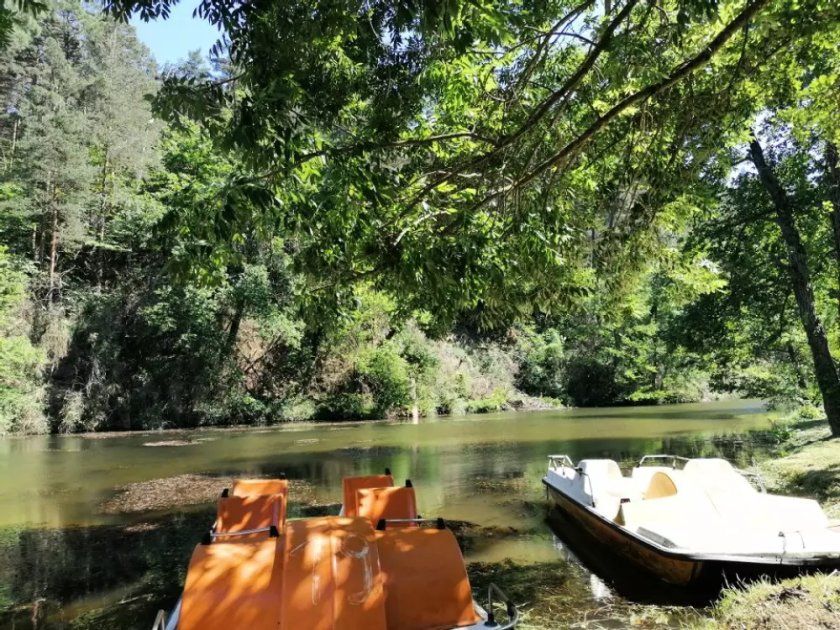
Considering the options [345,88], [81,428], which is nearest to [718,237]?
[345,88]

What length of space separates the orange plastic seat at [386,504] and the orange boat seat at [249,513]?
3.64ft

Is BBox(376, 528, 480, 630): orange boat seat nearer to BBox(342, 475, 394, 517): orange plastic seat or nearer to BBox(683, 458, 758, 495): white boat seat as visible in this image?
BBox(342, 475, 394, 517): orange plastic seat

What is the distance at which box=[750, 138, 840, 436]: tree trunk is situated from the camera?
13.5 meters

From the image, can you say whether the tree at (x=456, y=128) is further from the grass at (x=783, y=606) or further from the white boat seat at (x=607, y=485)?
the white boat seat at (x=607, y=485)

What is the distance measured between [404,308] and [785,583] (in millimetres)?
5334

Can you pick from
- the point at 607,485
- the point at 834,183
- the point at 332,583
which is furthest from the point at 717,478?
the point at 834,183

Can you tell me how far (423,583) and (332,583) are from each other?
0.80 meters

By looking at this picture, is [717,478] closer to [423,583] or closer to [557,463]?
[557,463]

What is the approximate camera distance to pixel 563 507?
10.4 metres

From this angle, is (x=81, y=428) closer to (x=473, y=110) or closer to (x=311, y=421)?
(x=311, y=421)

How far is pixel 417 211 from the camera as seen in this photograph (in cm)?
667

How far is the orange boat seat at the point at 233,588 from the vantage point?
12.8ft

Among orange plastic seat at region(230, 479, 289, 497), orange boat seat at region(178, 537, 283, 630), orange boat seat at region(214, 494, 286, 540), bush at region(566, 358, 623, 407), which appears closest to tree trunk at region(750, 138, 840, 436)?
orange plastic seat at region(230, 479, 289, 497)

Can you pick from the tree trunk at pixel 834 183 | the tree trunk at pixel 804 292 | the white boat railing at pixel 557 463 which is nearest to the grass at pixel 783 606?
the white boat railing at pixel 557 463
